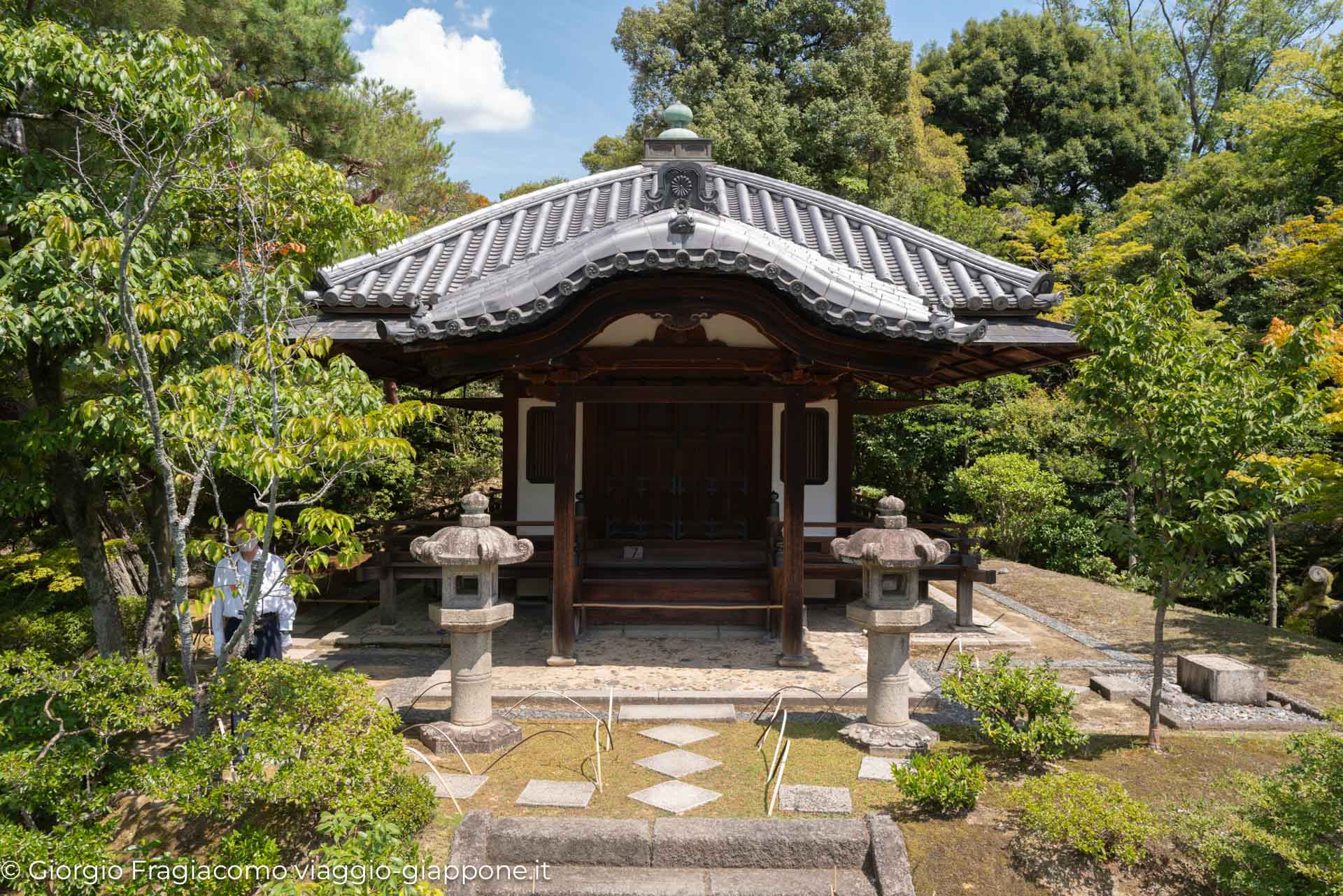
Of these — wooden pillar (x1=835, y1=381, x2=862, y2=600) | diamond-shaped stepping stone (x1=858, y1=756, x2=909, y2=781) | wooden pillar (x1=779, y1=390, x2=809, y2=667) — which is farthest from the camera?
wooden pillar (x1=835, y1=381, x2=862, y2=600)

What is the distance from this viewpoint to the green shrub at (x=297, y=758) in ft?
15.0

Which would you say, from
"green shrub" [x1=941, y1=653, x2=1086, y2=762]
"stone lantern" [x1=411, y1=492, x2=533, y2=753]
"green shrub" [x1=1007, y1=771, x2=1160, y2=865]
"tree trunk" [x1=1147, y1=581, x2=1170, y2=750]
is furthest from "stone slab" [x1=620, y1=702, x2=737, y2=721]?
"tree trunk" [x1=1147, y1=581, x2=1170, y2=750]

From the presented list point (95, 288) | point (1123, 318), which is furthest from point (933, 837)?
point (95, 288)

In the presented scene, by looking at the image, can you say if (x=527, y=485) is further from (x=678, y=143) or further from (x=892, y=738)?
(x=892, y=738)

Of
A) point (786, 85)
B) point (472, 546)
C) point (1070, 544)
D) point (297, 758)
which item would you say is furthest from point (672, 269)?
point (786, 85)

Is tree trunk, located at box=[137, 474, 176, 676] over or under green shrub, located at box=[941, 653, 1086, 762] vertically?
over

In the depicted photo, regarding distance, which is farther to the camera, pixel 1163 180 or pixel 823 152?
pixel 1163 180

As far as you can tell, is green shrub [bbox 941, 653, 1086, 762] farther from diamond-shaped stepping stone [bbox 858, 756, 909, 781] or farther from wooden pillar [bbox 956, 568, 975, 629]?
wooden pillar [bbox 956, 568, 975, 629]

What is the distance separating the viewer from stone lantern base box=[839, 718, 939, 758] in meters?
6.35

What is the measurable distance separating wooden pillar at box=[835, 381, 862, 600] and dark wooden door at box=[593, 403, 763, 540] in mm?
1242

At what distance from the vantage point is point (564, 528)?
865cm

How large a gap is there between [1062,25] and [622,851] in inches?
1491

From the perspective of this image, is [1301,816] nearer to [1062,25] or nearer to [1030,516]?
[1030,516]

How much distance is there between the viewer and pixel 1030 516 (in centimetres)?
1692
